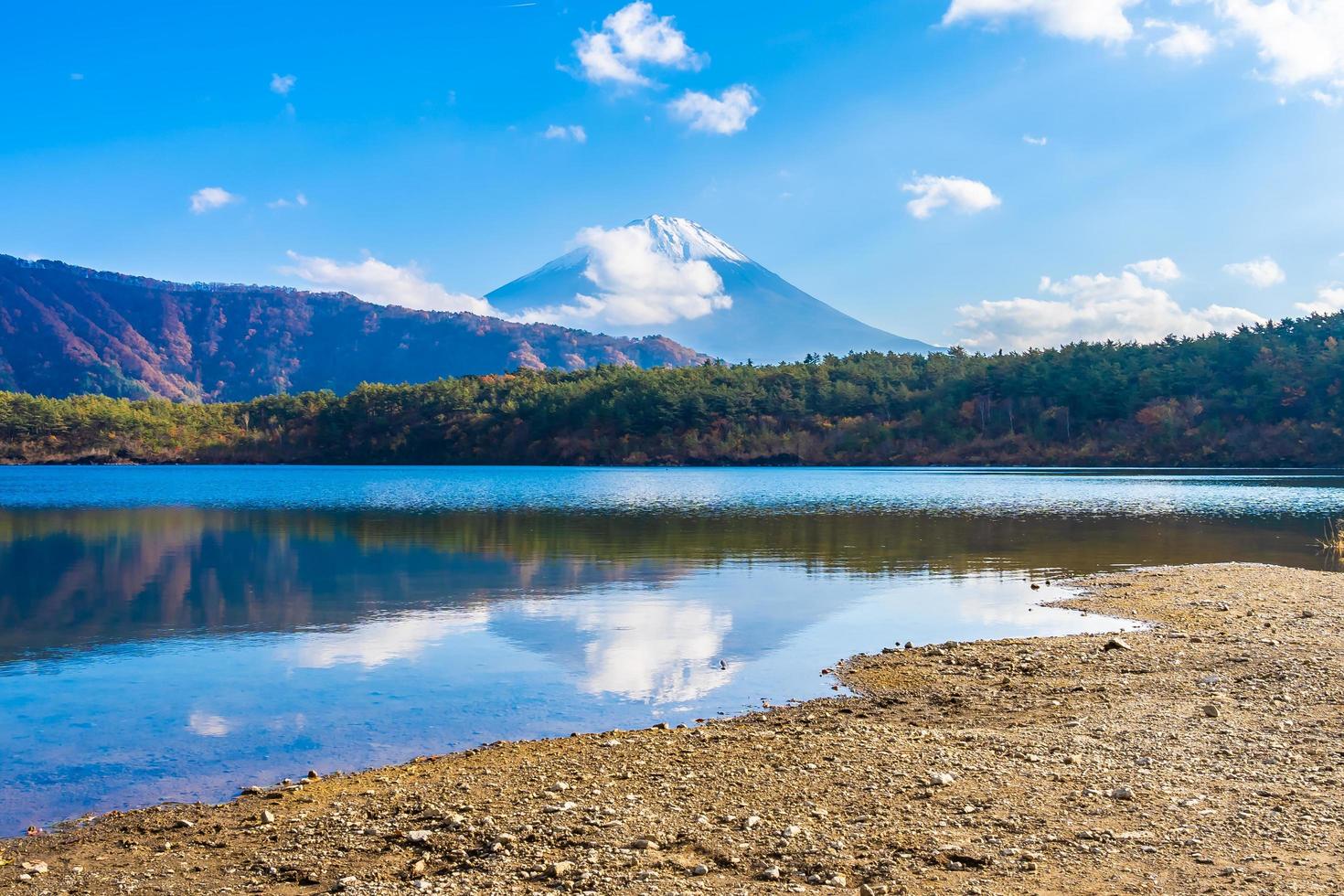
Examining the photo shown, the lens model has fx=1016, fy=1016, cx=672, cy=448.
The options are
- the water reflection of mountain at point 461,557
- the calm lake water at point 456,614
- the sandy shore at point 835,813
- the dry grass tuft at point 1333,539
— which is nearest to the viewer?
the sandy shore at point 835,813

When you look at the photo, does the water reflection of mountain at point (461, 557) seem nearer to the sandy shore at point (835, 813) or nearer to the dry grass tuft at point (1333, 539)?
the dry grass tuft at point (1333, 539)

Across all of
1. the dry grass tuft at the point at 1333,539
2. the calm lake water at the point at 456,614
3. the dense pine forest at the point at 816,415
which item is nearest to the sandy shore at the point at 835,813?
the calm lake water at the point at 456,614

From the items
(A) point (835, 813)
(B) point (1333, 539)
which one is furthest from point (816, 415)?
(A) point (835, 813)

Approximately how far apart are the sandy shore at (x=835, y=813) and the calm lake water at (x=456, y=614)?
1.37 metres

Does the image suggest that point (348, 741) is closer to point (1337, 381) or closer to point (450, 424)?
point (1337, 381)

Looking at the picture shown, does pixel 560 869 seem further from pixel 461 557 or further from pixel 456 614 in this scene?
pixel 461 557

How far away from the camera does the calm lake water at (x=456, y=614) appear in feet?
32.5

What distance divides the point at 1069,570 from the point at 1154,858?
701 inches

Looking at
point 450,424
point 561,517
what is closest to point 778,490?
point 561,517

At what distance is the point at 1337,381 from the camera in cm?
8306

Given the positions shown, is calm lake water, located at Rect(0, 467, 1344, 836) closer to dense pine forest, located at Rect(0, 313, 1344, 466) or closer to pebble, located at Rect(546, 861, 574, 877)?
pebble, located at Rect(546, 861, 574, 877)

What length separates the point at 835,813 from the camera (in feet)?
22.2

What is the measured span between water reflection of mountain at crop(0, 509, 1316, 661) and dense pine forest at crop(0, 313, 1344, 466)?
6123 centimetres

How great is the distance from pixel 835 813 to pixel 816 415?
353 feet
